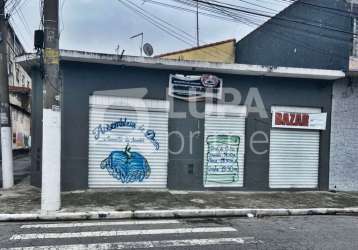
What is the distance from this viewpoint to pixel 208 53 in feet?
56.9

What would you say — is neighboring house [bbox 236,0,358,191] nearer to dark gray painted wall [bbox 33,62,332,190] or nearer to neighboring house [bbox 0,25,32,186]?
dark gray painted wall [bbox 33,62,332,190]

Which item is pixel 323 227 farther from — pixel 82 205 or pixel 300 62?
pixel 300 62

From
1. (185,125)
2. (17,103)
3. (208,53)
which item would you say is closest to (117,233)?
(185,125)

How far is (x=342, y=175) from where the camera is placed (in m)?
12.0

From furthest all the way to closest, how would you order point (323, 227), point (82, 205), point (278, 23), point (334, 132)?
1. point (278, 23)
2. point (334, 132)
3. point (82, 205)
4. point (323, 227)

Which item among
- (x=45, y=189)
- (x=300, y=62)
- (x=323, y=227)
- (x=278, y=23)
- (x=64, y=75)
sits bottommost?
(x=323, y=227)

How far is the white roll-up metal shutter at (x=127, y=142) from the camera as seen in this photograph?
1044 cm

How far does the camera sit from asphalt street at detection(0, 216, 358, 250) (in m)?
5.75

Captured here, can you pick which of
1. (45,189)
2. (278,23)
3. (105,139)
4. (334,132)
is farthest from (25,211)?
(278,23)

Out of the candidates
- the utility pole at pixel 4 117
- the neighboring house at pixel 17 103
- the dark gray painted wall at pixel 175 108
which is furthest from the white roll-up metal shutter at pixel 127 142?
the neighboring house at pixel 17 103

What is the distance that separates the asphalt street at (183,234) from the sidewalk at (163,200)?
96 cm

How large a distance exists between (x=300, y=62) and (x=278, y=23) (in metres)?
2.82

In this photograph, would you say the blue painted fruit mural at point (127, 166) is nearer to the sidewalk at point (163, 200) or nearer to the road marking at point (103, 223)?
the sidewalk at point (163, 200)

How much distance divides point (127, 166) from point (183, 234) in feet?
15.0
